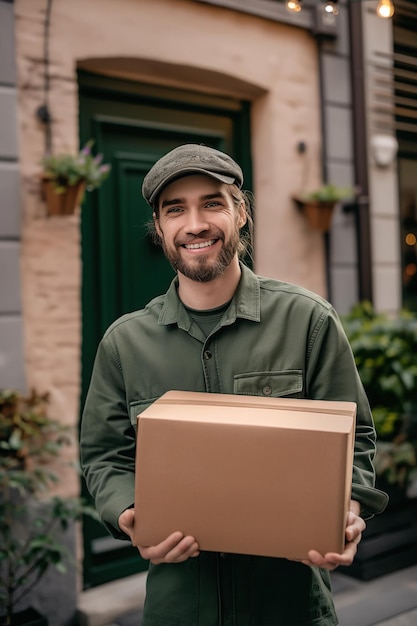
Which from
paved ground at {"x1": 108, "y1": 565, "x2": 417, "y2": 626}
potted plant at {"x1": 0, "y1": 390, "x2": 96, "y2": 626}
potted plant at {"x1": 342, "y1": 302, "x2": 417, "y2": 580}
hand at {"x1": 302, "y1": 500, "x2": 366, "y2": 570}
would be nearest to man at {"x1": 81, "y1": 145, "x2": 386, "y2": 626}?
hand at {"x1": 302, "y1": 500, "x2": 366, "y2": 570}

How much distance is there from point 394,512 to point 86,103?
10.6 ft

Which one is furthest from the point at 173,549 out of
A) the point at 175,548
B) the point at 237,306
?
the point at 237,306

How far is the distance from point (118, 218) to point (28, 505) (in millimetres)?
1751

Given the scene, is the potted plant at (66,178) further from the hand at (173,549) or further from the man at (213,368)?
the hand at (173,549)

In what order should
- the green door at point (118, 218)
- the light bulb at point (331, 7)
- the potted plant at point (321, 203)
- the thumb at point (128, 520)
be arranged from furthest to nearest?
the potted plant at point (321, 203) → the green door at point (118, 218) → the light bulb at point (331, 7) → the thumb at point (128, 520)

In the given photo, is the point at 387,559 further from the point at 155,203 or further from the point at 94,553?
the point at 155,203

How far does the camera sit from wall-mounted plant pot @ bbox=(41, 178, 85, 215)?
11.2 ft

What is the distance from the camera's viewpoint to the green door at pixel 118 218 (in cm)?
386

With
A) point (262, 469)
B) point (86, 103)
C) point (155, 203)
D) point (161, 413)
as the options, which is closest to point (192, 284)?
point (155, 203)

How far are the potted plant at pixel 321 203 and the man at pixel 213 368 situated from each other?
2.80 metres

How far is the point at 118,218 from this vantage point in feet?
13.1

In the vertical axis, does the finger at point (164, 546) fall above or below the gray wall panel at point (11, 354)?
below

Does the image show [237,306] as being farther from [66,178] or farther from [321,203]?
[321,203]

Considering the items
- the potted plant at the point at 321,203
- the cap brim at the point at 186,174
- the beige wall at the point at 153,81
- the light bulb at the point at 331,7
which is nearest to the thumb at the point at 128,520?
the cap brim at the point at 186,174
